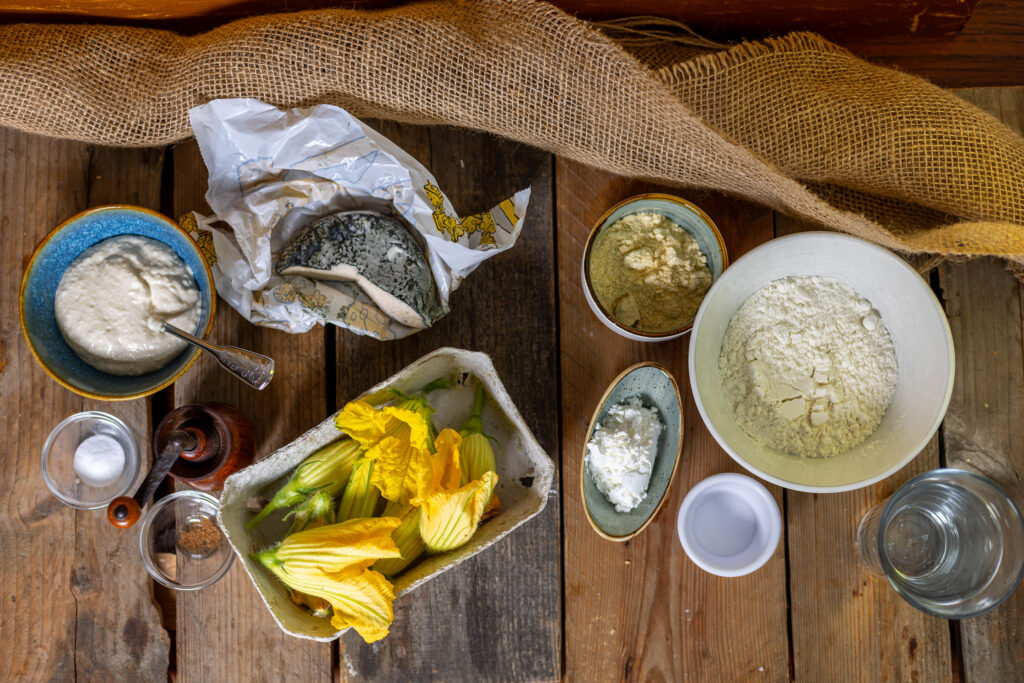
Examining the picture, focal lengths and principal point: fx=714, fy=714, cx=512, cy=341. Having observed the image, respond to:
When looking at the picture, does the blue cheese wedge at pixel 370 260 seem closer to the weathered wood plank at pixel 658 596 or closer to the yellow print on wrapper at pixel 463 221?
the yellow print on wrapper at pixel 463 221

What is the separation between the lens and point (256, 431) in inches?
34.7

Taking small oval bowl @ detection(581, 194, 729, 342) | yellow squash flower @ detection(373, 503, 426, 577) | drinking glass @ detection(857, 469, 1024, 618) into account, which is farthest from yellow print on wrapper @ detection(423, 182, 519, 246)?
drinking glass @ detection(857, 469, 1024, 618)

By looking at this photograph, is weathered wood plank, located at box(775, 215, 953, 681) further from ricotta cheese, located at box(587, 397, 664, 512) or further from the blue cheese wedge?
the blue cheese wedge

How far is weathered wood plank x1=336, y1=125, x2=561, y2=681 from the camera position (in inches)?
34.1

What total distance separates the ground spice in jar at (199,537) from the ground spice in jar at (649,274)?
544 millimetres

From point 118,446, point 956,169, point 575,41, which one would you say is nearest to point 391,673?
point 118,446

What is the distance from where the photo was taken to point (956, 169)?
2.66 ft

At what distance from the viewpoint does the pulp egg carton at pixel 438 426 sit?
751 millimetres

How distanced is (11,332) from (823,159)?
1.00m

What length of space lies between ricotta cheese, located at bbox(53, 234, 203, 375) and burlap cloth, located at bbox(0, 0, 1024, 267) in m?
0.16

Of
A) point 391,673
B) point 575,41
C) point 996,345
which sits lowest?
point 391,673

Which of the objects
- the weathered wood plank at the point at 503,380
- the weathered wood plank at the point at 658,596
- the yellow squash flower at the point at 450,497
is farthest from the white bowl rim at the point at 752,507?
the yellow squash flower at the point at 450,497

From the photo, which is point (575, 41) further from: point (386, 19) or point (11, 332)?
point (11, 332)

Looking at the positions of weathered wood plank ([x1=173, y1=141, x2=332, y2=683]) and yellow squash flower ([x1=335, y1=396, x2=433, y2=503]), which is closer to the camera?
yellow squash flower ([x1=335, y1=396, x2=433, y2=503])
